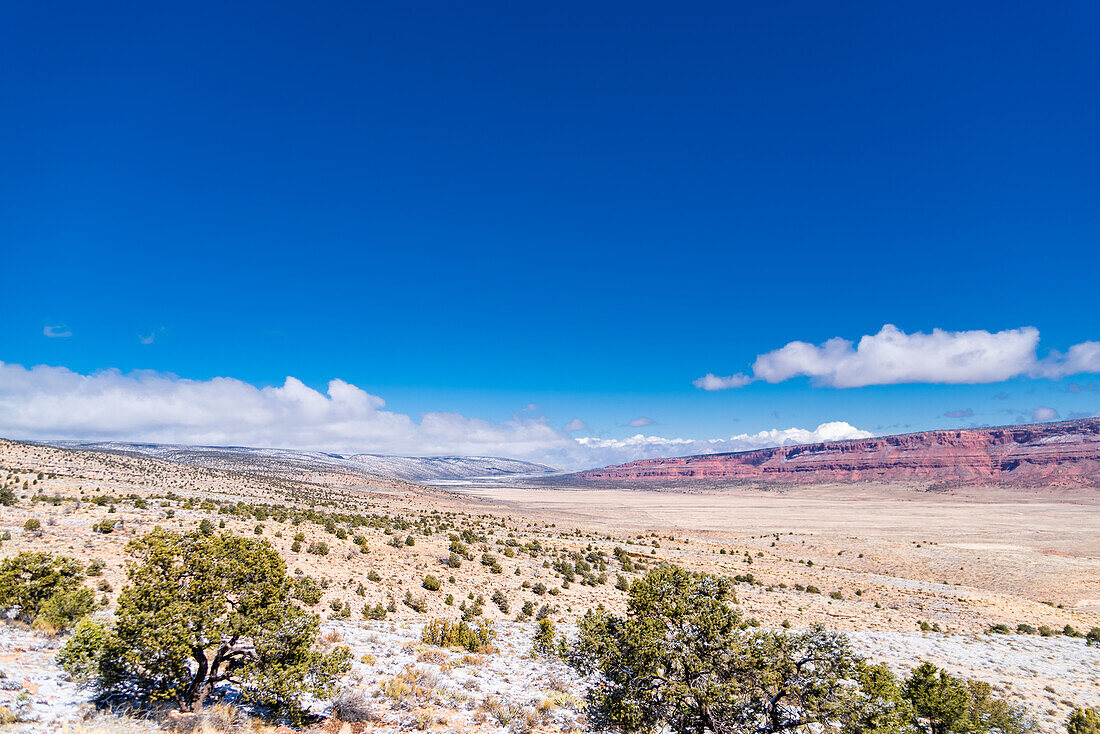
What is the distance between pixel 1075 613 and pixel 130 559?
53.5 metres

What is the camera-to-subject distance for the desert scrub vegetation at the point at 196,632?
8.16 m

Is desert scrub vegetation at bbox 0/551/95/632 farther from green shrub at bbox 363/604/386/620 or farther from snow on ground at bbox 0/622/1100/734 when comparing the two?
green shrub at bbox 363/604/386/620

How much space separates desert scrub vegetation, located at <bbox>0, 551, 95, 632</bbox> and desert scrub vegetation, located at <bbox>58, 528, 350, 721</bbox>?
4.86 metres

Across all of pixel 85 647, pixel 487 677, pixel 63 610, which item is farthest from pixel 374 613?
pixel 85 647

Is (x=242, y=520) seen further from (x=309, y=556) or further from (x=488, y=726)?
(x=488, y=726)

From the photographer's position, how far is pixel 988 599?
32.7 meters

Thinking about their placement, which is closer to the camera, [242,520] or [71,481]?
[242,520]

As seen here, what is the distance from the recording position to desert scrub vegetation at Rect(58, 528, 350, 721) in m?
8.16

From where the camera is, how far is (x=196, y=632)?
27.9 ft

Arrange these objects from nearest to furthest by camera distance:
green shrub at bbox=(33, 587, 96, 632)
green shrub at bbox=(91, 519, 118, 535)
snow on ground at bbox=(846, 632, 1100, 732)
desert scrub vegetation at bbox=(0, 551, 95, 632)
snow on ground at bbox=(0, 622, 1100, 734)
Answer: snow on ground at bbox=(0, 622, 1100, 734) < green shrub at bbox=(33, 587, 96, 632) < desert scrub vegetation at bbox=(0, 551, 95, 632) < snow on ground at bbox=(846, 632, 1100, 732) < green shrub at bbox=(91, 519, 118, 535)

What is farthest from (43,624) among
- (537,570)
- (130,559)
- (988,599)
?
(988,599)

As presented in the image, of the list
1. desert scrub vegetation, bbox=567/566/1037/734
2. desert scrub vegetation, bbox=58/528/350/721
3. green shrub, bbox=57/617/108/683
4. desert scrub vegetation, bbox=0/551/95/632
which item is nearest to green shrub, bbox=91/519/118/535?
desert scrub vegetation, bbox=0/551/95/632

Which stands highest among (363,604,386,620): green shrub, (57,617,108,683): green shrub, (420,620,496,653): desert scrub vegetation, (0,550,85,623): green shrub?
(57,617,108,683): green shrub

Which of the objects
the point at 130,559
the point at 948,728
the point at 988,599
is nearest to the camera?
the point at 948,728
